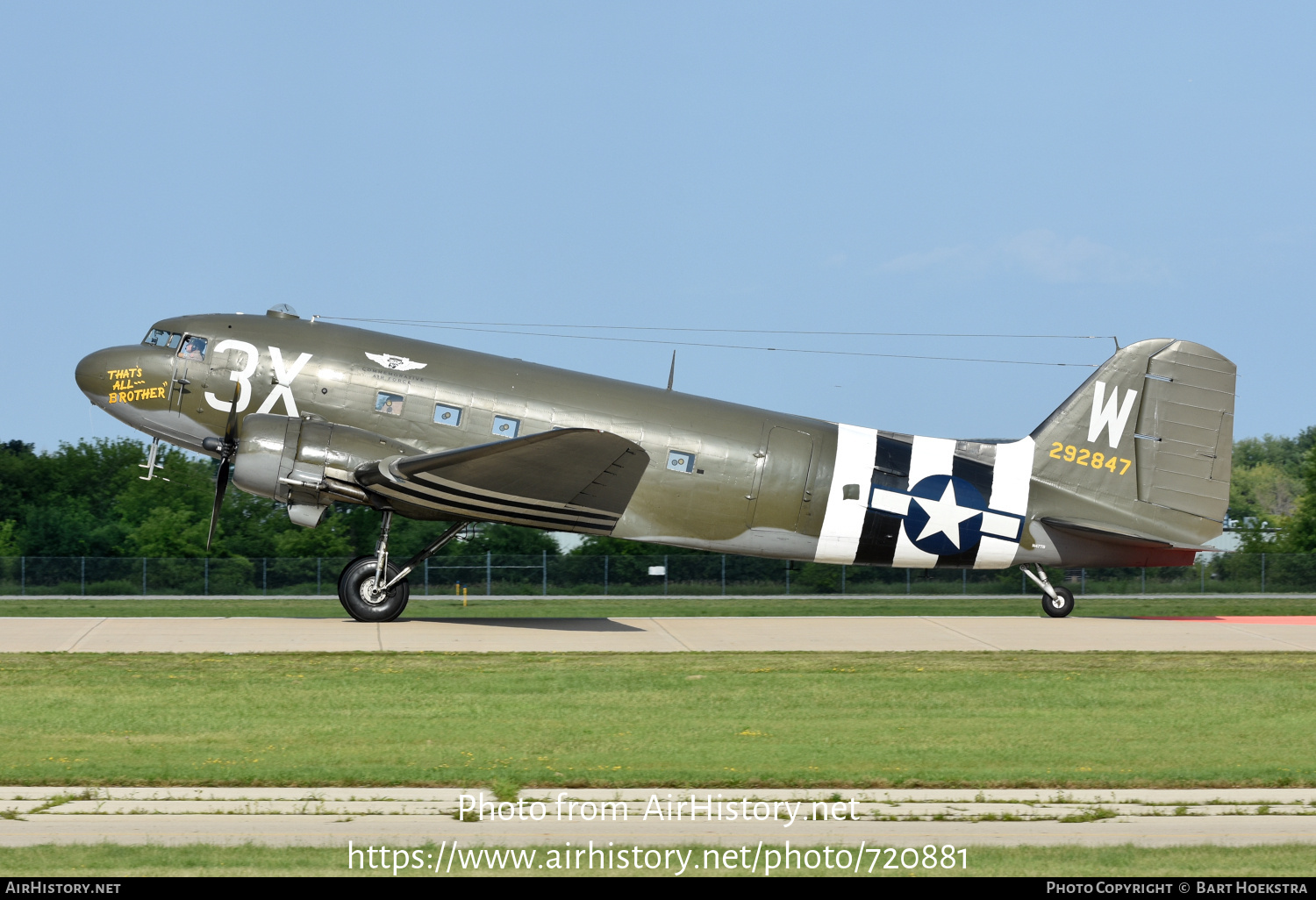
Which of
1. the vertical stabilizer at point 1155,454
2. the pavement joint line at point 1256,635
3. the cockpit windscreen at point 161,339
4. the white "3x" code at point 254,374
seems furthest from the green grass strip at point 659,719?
the cockpit windscreen at point 161,339

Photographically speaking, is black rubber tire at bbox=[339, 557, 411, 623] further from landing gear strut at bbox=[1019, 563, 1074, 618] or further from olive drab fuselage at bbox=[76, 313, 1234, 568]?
landing gear strut at bbox=[1019, 563, 1074, 618]

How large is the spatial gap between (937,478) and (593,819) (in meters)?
12.8

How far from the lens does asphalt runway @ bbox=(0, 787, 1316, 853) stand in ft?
27.4

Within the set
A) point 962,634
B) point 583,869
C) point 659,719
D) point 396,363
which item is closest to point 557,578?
point 396,363

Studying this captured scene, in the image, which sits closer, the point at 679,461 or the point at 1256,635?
the point at 679,461

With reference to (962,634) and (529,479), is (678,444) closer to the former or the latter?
(529,479)

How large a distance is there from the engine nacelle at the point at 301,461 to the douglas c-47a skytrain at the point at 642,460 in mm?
30

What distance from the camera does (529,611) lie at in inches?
1204

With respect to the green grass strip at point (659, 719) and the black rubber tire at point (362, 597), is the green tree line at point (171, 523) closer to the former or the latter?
the black rubber tire at point (362, 597)

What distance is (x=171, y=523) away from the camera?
47.3 metres

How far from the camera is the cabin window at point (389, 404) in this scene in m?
19.2

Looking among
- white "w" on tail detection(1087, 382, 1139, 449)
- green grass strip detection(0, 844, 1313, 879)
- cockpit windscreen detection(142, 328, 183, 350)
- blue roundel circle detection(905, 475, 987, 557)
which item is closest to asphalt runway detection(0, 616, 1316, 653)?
blue roundel circle detection(905, 475, 987, 557)

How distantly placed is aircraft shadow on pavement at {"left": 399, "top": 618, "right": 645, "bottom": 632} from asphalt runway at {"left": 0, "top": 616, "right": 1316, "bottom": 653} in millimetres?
20

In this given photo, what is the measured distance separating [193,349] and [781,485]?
387 inches
